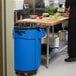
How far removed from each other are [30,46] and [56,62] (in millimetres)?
1105

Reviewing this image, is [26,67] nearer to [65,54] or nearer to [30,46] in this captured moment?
[30,46]

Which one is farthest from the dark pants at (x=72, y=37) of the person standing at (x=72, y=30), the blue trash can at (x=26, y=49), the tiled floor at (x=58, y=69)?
the blue trash can at (x=26, y=49)

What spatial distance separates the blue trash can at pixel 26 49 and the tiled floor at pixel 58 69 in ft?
1.13

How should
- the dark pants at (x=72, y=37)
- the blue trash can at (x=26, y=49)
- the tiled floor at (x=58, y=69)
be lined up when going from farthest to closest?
1. the dark pants at (x=72, y=37)
2. the tiled floor at (x=58, y=69)
3. the blue trash can at (x=26, y=49)

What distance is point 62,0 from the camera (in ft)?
18.9

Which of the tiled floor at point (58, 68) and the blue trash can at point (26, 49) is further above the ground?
the blue trash can at point (26, 49)

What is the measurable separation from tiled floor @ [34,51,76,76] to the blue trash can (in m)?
0.35

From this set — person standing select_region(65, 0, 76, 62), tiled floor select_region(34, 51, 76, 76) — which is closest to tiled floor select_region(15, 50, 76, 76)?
tiled floor select_region(34, 51, 76, 76)

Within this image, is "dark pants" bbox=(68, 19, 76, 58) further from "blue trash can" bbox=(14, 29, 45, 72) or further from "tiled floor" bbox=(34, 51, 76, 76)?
"blue trash can" bbox=(14, 29, 45, 72)

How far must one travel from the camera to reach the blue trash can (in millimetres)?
2711

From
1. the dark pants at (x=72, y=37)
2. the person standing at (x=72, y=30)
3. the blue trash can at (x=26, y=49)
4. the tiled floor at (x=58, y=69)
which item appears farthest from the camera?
the dark pants at (x=72, y=37)

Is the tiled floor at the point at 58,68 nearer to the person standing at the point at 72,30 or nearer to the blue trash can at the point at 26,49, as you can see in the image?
the person standing at the point at 72,30

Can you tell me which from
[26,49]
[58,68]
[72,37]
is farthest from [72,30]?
[26,49]

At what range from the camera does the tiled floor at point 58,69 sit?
309cm
